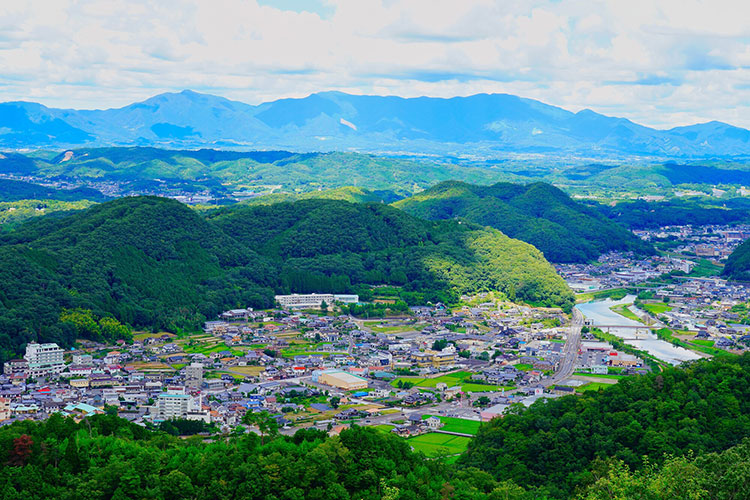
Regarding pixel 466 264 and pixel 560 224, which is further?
pixel 560 224

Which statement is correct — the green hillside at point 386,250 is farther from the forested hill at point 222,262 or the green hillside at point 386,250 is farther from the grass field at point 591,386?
the grass field at point 591,386

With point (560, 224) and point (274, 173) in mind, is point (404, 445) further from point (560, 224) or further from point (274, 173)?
point (274, 173)

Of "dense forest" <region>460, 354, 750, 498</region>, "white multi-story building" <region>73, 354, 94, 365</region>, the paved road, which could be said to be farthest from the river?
"white multi-story building" <region>73, 354, 94, 365</region>

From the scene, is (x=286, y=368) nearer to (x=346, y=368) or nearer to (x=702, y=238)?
(x=346, y=368)

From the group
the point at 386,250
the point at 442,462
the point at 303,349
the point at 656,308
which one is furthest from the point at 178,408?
the point at 656,308

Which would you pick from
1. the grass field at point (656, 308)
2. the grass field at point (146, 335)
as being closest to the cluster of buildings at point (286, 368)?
the grass field at point (146, 335)

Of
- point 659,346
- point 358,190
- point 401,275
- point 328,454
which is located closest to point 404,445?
point 328,454
